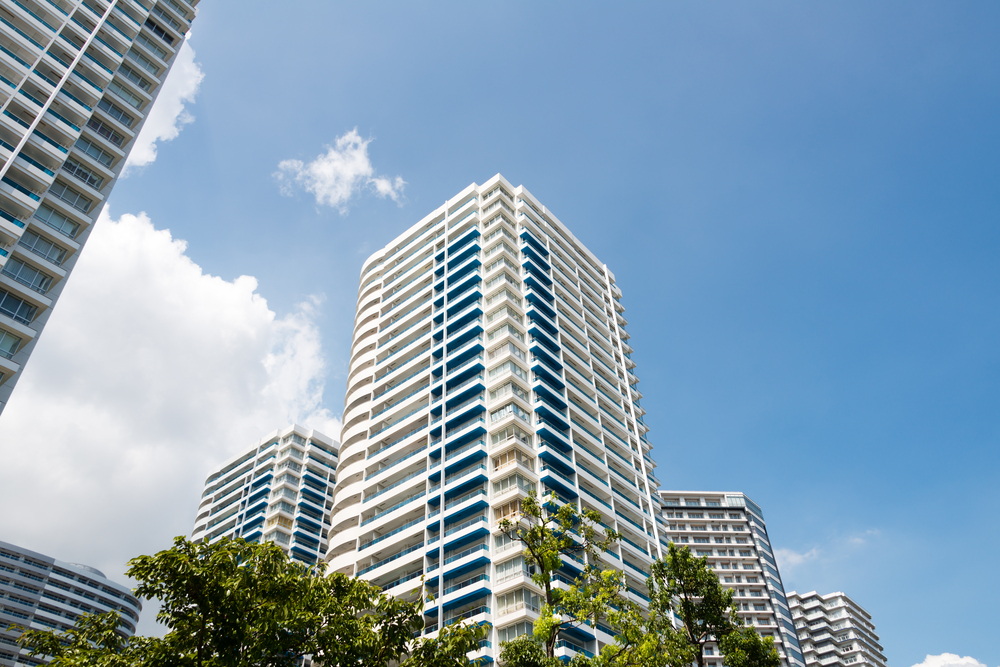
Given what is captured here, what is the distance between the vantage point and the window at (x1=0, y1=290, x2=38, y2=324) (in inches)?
1677

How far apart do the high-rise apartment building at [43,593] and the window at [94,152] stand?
93.8 meters

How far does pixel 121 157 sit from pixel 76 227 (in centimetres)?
843

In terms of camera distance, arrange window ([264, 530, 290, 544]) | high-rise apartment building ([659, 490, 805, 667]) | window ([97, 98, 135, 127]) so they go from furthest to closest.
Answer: high-rise apartment building ([659, 490, 805, 667])
window ([264, 530, 290, 544])
window ([97, 98, 135, 127])

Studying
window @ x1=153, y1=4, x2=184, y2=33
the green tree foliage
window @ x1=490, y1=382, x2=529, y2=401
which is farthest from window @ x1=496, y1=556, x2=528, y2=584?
window @ x1=153, y1=4, x2=184, y2=33

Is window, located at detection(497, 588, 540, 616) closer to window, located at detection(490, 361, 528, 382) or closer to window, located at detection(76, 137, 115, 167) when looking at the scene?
window, located at detection(490, 361, 528, 382)

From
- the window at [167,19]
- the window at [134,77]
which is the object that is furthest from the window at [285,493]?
the window at [167,19]

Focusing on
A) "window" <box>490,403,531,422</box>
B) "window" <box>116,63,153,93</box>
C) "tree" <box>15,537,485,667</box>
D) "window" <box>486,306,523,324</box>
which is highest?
"window" <box>116,63,153,93</box>

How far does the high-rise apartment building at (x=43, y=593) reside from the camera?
117188 millimetres

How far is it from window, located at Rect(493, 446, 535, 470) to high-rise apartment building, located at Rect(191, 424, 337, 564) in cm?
5055

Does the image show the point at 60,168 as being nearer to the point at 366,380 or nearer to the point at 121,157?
the point at 121,157

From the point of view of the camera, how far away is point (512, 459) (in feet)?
195

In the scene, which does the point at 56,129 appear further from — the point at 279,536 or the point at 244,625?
the point at 279,536

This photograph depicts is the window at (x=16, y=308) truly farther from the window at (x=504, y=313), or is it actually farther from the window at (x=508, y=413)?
the window at (x=504, y=313)

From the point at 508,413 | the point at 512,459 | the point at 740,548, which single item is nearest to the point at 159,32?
the point at 508,413
